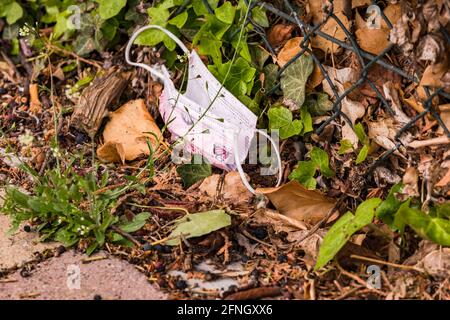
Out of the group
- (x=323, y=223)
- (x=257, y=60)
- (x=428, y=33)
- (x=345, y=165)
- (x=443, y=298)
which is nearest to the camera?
(x=443, y=298)

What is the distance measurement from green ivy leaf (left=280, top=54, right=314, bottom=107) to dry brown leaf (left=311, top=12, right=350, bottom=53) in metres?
0.06

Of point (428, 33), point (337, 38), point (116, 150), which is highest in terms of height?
point (428, 33)

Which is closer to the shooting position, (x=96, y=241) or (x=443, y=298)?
(x=443, y=298)

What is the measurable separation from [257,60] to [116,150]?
0.63 meters

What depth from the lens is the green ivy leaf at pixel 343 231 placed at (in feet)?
6.89

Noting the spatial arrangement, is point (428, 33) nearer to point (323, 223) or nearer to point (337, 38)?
point (337, 38)

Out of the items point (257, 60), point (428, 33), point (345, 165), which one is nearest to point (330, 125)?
point (345, 165)

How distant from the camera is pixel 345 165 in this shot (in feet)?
8.54

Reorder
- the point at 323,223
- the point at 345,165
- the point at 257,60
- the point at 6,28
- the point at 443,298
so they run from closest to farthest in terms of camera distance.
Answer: the point at 443,298 → the point at 323,223 → the point at 345,165 → the point at 257,60 → the point at 6,28

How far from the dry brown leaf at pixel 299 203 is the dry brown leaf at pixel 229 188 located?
0.15m

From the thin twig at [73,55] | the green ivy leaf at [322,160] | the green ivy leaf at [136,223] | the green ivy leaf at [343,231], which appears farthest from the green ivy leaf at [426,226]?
the thin twig at [73,55]

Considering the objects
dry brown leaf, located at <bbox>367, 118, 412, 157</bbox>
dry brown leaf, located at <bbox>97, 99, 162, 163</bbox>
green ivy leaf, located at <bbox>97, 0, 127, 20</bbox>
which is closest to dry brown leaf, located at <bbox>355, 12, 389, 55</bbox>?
dry brown leaf, located at <bbox>367, 118, 412, 157</bbox>

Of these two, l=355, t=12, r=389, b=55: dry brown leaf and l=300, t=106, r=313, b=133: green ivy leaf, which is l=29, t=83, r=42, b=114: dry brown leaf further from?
l=355, t=12, r=389, b=55: dry brown leaf

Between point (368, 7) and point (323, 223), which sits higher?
point (368, 7)
